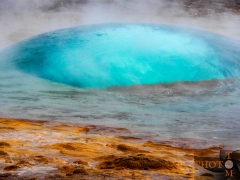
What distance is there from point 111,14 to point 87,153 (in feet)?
25.0

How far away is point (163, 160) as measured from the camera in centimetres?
322

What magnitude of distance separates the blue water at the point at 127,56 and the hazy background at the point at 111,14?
2.00 meters

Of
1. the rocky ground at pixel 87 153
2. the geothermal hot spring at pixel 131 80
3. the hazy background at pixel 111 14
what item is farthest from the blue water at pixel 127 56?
the rocky ground at pixel 87 153

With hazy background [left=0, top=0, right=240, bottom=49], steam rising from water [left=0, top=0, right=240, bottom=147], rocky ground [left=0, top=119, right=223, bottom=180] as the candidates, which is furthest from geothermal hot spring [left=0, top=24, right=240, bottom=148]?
hazy background [left=0, top=0, right=240, bottom=49]

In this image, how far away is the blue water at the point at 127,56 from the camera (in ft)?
22.8

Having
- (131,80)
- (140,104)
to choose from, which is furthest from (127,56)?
(140,104)

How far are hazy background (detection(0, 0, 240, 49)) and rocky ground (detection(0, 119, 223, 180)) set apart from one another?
608 centimetres

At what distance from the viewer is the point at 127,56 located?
7.17 m

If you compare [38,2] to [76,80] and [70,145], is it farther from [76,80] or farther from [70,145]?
[70,145]

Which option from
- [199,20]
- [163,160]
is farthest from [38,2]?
A: [163,160]

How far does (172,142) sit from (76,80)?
126 inches

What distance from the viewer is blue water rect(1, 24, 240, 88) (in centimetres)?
696

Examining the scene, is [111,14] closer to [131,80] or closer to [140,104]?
[131,80]

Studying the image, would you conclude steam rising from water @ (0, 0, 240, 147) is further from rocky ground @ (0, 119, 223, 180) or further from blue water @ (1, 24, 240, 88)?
rocky ground @ (0, 119, 223, 180)
